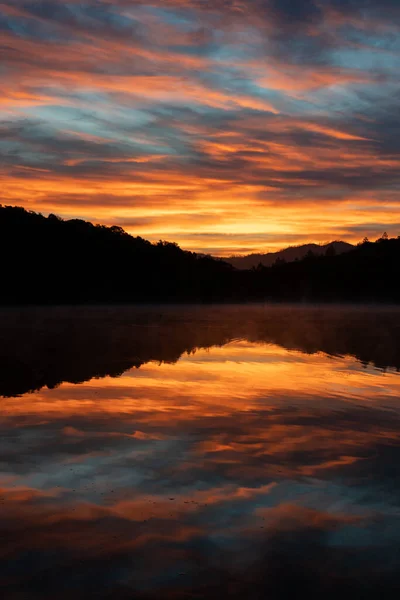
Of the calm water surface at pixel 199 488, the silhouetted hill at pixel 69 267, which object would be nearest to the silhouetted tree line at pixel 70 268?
the silhouetted hill at pixel 69 267

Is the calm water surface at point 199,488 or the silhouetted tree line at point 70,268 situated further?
the silhouetted tree line at point 70,268

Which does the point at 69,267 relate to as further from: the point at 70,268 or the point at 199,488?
the point at 199,488

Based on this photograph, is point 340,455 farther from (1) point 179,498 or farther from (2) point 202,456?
(1) point 179,498

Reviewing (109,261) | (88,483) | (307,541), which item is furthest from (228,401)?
(109,261)

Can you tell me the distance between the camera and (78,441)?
1216 centimetres

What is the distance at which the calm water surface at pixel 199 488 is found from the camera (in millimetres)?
6469

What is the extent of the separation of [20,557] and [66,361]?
19.4 meters

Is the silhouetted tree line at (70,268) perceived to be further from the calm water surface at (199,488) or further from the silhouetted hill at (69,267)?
the calm water surface at (199,488)

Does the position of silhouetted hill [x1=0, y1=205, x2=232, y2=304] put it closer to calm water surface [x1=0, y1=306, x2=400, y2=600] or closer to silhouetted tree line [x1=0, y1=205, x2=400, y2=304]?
silhouetted tree line [x1=0, y1=205, x2=400, y2=304]

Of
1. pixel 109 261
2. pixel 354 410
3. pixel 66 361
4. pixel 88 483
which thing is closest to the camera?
pixel 88 483

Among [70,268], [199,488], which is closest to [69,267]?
[70,268]

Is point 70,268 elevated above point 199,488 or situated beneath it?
elevated above

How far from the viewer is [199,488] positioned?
9289 millimetres

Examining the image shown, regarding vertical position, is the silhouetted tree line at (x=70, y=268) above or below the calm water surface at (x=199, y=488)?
above
